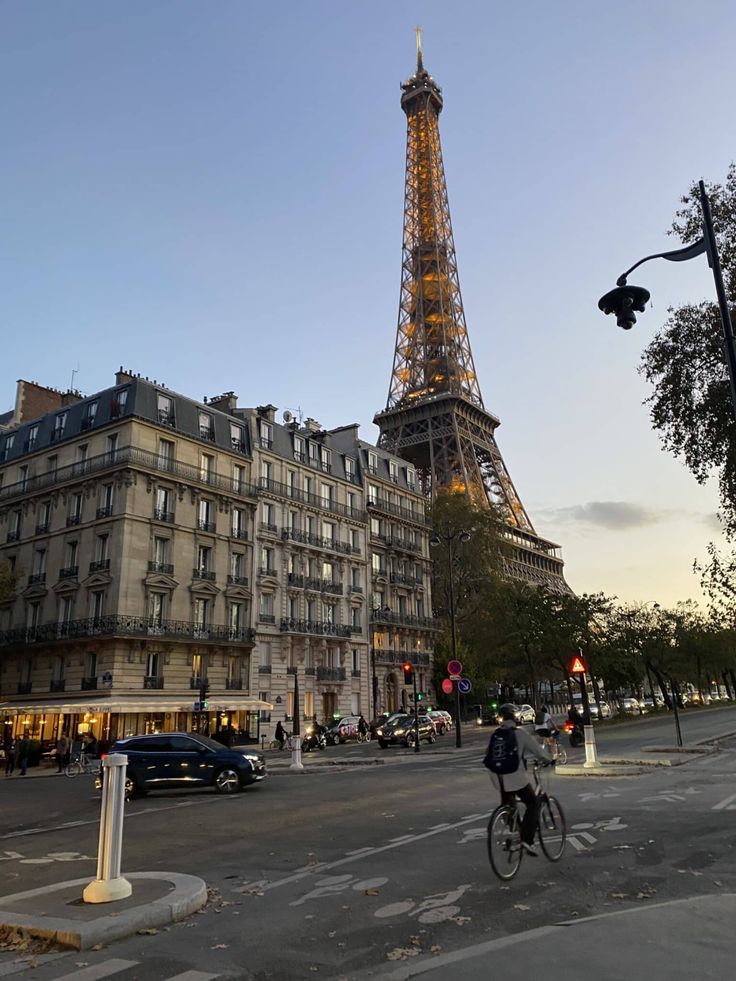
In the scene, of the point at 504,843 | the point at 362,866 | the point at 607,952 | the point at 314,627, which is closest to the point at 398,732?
the point at 314,627

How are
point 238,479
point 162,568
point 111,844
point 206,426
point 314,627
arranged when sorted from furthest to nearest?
point 314,627 < point 238,479 < point 206,426 < point 162,568 < point 111,844

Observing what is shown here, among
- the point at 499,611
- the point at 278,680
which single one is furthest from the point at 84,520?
the point at 499,611

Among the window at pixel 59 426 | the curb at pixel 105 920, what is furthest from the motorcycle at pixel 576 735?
the window at pixel 59 426

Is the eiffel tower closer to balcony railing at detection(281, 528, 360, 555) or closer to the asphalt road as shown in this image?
balcony railing at detection(281, 528, 360, 555)

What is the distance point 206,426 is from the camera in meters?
46.7

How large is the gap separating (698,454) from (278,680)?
3226 cm

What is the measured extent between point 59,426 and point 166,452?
7.68 metres

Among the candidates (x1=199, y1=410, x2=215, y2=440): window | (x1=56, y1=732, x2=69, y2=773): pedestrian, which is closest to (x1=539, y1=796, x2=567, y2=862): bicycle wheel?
(x1=56, y1=732, x2=69, y2=773): pedestrian

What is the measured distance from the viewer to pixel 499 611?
2037 inches

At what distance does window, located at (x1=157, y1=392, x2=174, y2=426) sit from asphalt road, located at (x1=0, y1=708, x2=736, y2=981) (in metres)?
28.1

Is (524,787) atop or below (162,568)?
below

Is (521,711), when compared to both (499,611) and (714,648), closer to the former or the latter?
(499,611)

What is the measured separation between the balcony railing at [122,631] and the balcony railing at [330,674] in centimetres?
693

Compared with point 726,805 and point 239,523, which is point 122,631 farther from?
point 726,805
